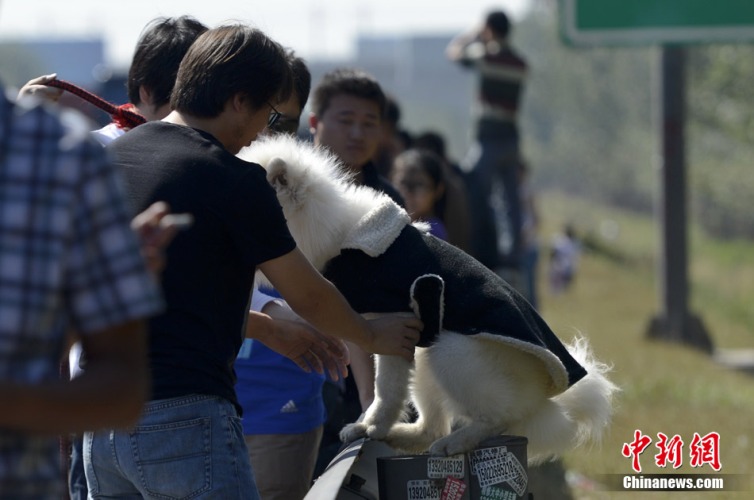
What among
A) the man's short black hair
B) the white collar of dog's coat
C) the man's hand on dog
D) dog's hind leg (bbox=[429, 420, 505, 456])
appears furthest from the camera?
the man's short black hair

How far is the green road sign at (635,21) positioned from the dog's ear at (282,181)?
6.99 meters

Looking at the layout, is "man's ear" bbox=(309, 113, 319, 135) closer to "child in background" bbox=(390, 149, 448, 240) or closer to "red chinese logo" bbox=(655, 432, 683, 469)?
"child in background" bbox=(390, 149, 448, 240)

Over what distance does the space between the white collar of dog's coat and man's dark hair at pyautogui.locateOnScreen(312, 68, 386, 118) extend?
1.28 meters

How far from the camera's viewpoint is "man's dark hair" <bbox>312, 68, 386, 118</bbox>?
4.80 meters

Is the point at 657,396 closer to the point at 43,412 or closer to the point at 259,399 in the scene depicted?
the point at 259,399

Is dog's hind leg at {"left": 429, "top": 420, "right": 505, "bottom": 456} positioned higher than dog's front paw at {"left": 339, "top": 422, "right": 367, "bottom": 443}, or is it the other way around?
dog's hind leg at {"left": 429, "top": 420, "right": 505, "bottom": 456}

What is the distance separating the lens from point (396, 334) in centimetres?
340

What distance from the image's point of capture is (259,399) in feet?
13.1

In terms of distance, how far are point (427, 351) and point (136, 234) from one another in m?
1.89

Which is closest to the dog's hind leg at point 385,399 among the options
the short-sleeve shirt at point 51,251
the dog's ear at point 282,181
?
the dog's ear at point 282,181

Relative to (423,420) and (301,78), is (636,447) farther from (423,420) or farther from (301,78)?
(301,78)

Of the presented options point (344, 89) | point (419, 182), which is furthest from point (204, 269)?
point (419, 182)

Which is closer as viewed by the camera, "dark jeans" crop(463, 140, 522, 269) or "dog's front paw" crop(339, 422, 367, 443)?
"dog's front paw" crop(339, 422, 367, 443)

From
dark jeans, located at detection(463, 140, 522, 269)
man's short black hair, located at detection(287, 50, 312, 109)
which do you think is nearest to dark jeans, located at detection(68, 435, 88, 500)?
man's short black hair, located at detection(287, 50, 312, 109)
